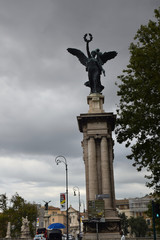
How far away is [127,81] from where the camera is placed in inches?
792

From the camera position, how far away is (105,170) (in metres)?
28.9

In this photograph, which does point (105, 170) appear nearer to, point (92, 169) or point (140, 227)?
point (92, 169)

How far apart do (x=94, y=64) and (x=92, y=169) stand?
43.1 feet

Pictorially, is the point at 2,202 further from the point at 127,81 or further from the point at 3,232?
the point at 127,81

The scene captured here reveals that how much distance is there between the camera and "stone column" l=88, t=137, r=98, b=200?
2834cm

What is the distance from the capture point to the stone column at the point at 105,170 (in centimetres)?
2823

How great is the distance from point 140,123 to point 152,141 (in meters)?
1.57

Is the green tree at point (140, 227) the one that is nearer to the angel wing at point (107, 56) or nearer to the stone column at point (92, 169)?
the stone column at point (92, 169)

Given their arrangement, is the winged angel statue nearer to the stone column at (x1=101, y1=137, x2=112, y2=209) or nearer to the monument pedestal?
the monument pedestal

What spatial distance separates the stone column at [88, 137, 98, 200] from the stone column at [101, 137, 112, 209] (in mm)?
812

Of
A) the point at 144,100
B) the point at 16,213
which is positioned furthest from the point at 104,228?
the point at 16,213

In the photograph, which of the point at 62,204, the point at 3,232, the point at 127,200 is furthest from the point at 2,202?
the point at 127,200

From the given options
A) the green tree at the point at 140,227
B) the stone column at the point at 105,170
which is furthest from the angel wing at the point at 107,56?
the green tree at the point at 140,227

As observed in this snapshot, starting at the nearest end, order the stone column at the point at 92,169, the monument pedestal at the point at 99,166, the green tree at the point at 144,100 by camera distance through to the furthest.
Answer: the green tree at the point at 144,100 < the monument pedestal at the point at 99,166 < the stone column at the point at 92,169
